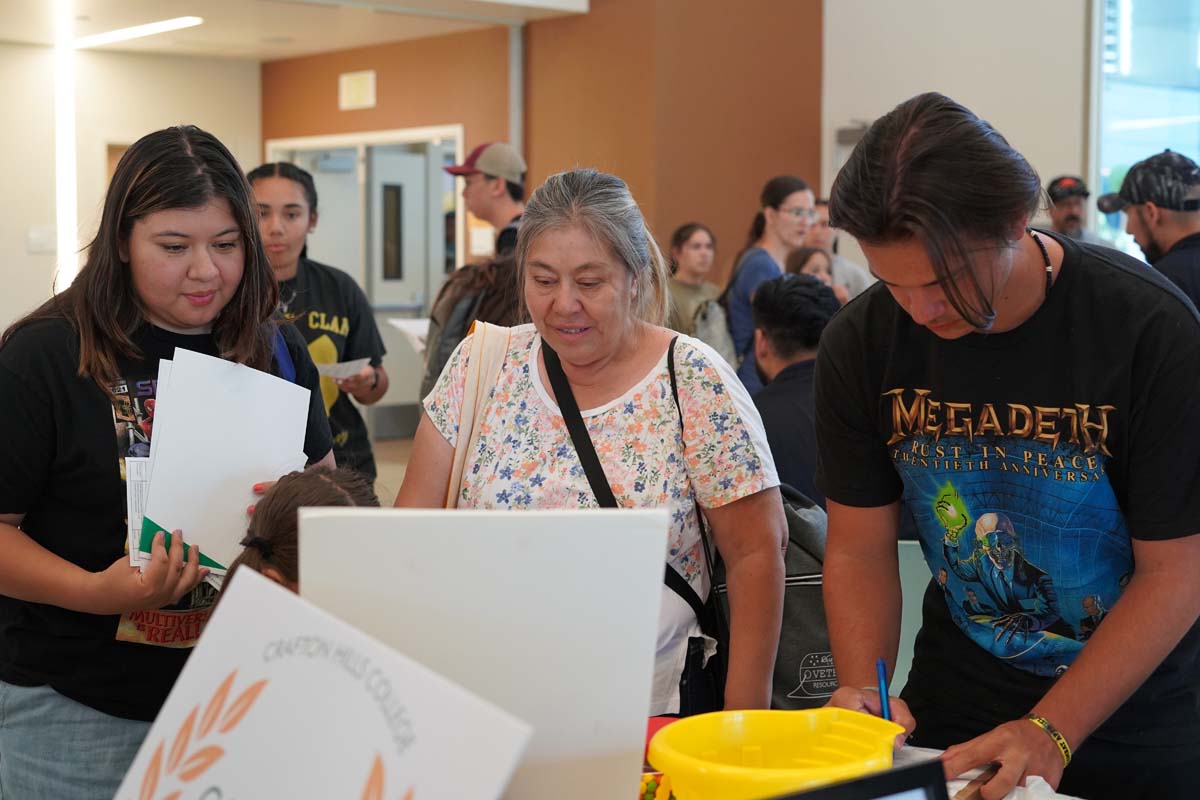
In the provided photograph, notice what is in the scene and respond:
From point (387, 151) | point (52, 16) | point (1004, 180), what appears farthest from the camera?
point (387, 151)

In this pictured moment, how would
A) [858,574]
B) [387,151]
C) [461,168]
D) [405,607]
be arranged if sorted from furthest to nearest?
[387,151] < [461,168] < [858,574] < [405,607]

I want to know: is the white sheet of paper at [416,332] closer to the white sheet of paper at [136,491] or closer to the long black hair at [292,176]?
the long black hair at [292,176]

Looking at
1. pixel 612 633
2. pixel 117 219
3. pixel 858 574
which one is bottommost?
pixel 858 574

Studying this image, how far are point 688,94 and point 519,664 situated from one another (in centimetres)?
743

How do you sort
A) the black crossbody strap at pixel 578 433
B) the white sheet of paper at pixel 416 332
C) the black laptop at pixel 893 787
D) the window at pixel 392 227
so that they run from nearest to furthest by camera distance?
the black laptop at pixel 893 787, the black crossbody strap at pixel 578 433, the white sheet of paper at pixel 416 332, the window at pixel 392 227

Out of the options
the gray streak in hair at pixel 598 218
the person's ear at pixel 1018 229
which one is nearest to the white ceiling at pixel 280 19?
the gray streak in hair at pixel 598 218

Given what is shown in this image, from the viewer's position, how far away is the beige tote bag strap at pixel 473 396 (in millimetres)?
1940

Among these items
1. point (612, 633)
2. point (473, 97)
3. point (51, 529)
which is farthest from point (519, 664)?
point (473, 97)

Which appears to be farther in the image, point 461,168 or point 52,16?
point 52,16

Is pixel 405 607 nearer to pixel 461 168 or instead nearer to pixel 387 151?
pixel 461 168

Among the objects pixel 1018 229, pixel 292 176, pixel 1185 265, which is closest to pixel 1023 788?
pixel 1018 229

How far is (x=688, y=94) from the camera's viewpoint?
8070 mm

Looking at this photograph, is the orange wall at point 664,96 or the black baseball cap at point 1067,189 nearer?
the black baseball cap at point 1067,189

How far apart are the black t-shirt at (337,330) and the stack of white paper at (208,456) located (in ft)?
4.91
